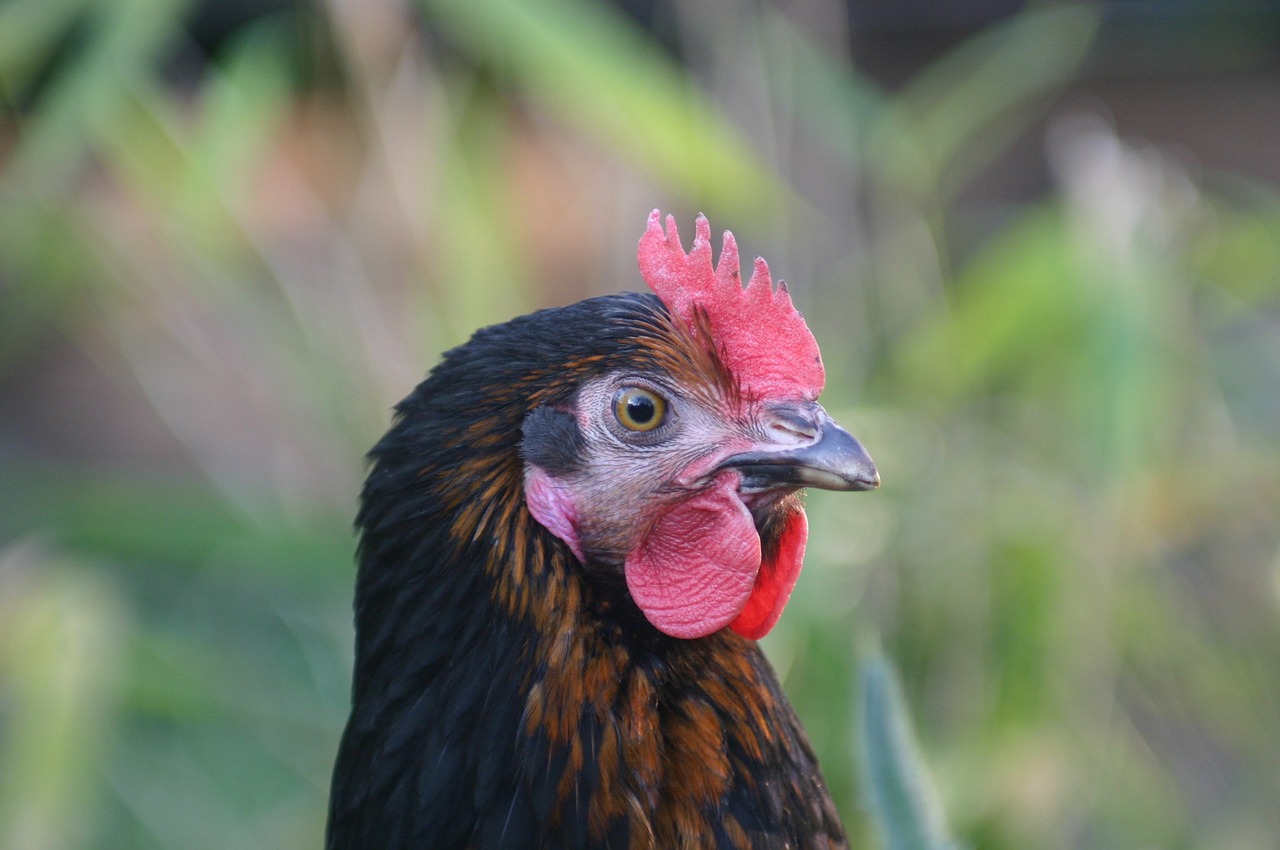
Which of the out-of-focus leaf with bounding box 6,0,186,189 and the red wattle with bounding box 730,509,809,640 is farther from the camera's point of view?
the out-of-focus leaf with bounding box 6,0,186,189

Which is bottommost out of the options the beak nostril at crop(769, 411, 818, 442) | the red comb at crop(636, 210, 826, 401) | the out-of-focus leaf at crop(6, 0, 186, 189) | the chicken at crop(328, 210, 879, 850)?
the chicken at crop(328, 210, 879, 850)

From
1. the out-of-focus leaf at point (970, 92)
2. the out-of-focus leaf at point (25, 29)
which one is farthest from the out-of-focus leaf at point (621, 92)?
the out-of-focus leaf at point (25, 29)

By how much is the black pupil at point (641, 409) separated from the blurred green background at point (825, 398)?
0.92m

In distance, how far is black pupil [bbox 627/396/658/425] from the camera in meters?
1.00

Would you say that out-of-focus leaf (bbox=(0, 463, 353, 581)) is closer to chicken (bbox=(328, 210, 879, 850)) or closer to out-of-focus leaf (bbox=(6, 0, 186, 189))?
out-of-focus leaf (bbox=(6, 0, 186, 189))

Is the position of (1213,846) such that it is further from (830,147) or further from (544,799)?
(830,147)

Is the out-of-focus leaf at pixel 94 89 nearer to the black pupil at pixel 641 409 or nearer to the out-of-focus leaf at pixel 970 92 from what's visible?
the out-of-focus leaf at pixel 970 92

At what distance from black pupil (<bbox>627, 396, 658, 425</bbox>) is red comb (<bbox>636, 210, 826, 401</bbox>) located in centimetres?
8

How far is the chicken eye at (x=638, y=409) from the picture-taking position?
100 cm

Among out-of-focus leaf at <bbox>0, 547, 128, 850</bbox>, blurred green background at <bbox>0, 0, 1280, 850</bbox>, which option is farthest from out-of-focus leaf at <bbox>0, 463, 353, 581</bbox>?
out-of-focus leaf at <bbox>0, 547, 128, 850</bbox>

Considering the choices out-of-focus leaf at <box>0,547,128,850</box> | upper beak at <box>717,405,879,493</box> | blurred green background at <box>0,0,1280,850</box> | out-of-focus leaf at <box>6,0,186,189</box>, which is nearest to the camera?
upper beak at <box>717,405,879,493</box>

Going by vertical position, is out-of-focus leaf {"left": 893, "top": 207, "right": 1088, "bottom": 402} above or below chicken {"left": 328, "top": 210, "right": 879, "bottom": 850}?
above

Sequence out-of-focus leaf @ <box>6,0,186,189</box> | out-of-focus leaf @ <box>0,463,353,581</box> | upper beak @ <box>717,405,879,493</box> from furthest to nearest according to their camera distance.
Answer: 1. out-of-focus leaf @ <box>0,463,353,581</box>
2. out-of-focus leaf @ <box>6,0,186,189</box>
3. upper beak @ <box>717,405,879,493</box>

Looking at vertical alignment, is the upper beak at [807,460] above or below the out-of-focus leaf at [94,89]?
below
